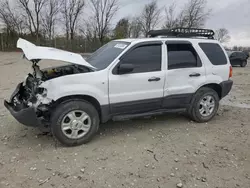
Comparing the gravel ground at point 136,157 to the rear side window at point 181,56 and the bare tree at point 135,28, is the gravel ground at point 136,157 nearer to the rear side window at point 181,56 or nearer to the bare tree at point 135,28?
the rear side window at point 181,56

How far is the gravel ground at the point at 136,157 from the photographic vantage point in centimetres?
261

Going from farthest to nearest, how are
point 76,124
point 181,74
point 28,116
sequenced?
1. point 181,74
2. point 76,124
3. point 28,116

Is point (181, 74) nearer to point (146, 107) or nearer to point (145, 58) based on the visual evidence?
point (145, 58)

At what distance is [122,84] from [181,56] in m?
1.38

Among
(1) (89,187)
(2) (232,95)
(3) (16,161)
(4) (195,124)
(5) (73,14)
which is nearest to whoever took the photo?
(1) (89,187)

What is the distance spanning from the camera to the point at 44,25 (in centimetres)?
3738

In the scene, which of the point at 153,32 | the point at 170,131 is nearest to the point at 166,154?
the point at 170,131

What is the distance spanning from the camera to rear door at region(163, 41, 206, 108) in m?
3.93

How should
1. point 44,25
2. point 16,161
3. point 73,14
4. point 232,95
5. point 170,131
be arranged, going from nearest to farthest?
point 16,161, point 170,131, point 232,95, point 44,25, point 73,14

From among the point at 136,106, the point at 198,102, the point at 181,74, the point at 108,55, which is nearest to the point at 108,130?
the point at 136,106

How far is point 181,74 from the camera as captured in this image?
400 centimetres

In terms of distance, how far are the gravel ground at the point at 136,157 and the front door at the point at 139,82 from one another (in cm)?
56

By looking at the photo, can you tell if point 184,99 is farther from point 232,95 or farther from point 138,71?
point 232,95

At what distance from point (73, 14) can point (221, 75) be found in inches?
1583
